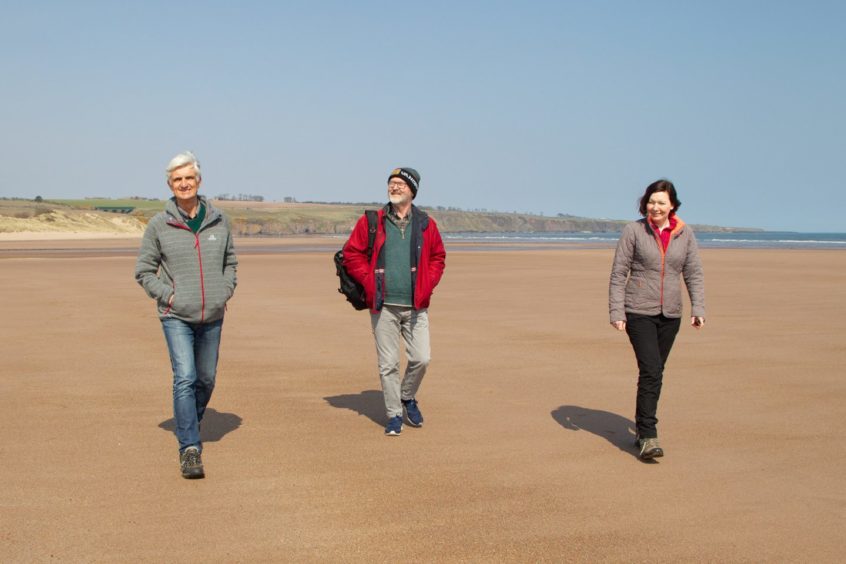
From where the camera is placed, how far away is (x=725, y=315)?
1405 centimetres

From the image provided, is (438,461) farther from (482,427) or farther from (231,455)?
(231,455)

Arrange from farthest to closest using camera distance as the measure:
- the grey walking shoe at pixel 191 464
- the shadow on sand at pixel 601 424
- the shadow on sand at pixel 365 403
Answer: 1. the shadow on sand at pixel 365 403
2. the shadow on sand at pixel 601 424
3. the grey walking shoe at pixel 191 464

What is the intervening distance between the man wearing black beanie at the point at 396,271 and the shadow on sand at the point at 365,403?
0.66 metres

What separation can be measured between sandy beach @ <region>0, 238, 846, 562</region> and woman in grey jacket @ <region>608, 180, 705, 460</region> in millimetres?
595

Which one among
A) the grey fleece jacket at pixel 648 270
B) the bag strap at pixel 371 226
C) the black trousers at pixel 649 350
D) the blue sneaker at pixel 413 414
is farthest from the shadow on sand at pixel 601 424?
the bag strap at pixel 371 226

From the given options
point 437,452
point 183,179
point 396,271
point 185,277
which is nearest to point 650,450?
point 437,452

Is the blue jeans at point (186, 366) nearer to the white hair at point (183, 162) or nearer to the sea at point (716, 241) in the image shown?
the white hair at point (183, 162)

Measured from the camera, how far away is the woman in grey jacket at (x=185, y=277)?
5.69 m

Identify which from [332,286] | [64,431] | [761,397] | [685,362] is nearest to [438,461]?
[64,431]

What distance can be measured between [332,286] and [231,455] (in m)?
14.3

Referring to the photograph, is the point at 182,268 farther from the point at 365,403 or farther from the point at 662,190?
the point at 662,190

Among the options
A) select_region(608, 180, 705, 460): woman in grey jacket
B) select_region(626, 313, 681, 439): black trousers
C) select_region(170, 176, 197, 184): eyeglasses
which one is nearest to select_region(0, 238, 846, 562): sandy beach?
select_region(626, 313, 681, 439): black trousers

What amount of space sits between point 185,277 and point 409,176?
1.93 m

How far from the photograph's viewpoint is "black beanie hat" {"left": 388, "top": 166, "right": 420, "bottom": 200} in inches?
261
